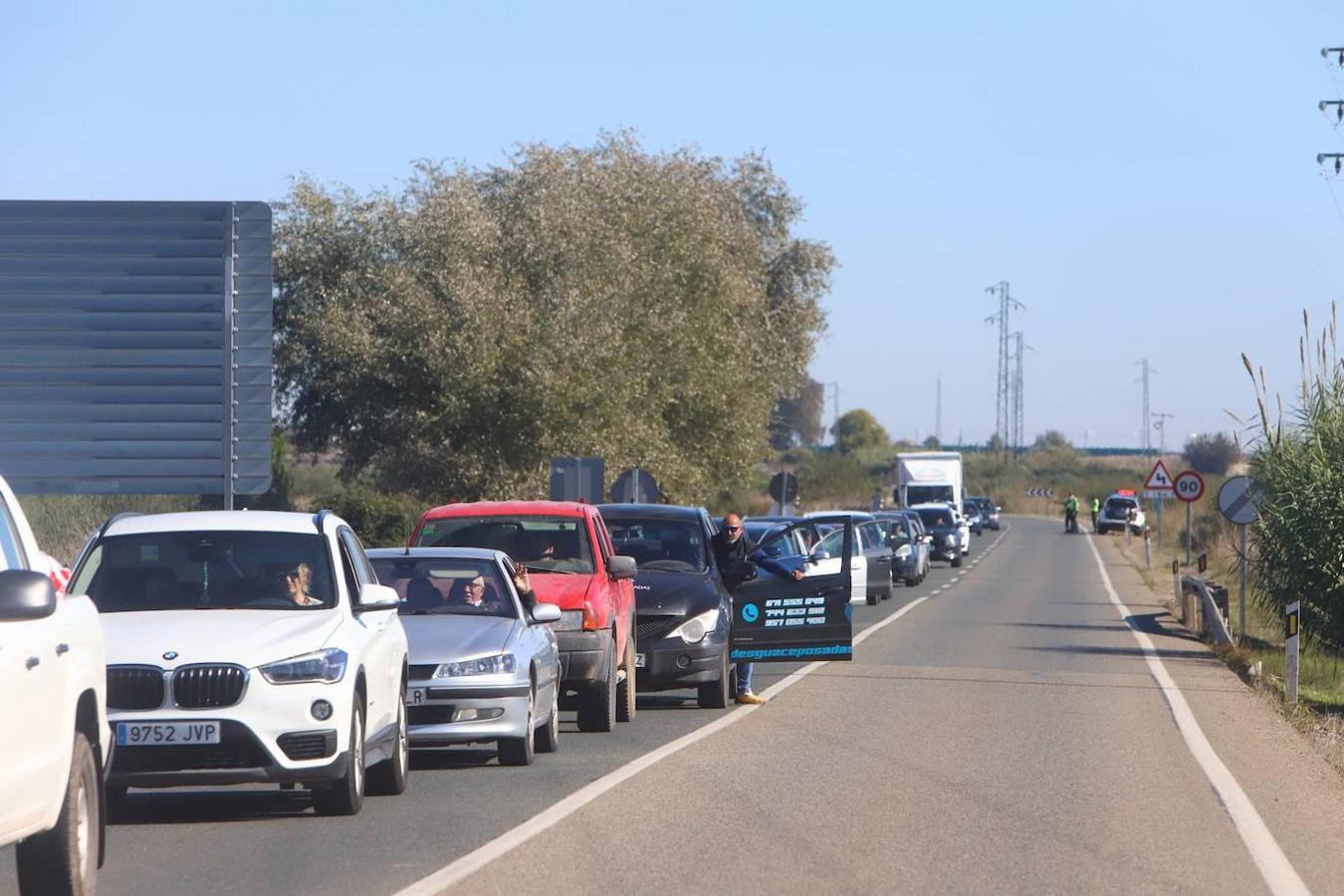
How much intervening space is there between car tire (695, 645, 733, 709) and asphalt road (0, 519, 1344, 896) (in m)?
0.26

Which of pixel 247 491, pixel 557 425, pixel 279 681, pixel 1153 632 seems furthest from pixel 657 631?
pixel 557 425

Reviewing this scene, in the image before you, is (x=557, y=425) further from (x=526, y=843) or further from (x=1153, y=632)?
(x=526, y=843)

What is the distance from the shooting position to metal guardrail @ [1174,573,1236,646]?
26.4 metres

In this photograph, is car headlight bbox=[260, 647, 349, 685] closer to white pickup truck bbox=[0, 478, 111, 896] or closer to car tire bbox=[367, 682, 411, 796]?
car tire bbox=[367, 682, 411, 796]

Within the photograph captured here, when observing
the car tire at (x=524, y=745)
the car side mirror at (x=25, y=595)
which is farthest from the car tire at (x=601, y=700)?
the car side mirror at (x=25, y=595)

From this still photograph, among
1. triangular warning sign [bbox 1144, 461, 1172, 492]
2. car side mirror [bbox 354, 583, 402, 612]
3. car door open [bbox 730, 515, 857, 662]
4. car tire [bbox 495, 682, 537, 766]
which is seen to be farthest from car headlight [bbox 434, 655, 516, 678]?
triangular warning sign [bbox 1144, 461, 1172, 492]

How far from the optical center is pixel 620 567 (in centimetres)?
1516

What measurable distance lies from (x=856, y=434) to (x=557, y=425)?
520ft

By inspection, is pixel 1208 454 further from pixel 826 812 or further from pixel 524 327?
pixel 826 812

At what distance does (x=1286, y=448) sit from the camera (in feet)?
78.7

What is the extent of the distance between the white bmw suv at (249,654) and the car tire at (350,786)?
0.04 feet

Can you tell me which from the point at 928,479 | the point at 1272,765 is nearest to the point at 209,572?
the point at 1272,765

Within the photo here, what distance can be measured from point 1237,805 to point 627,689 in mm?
6163

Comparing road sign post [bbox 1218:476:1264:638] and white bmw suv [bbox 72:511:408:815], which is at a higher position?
road sign post [bbox 1218:476:1264:638]
